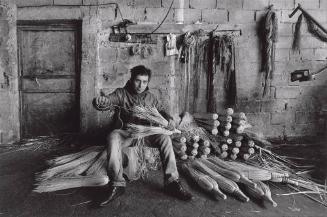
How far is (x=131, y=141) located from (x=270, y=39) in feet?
10.5

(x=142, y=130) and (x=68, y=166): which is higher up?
(x=142, y=130)

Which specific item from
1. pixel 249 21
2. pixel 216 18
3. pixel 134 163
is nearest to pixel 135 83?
pixel 134 163

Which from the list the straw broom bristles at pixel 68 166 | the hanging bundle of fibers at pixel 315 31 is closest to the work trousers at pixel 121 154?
the straw broom bristles at pixel 68 166

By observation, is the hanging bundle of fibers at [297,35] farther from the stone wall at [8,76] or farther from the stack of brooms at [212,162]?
the stone wall at [8,76]

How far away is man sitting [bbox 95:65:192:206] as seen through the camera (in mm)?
2879

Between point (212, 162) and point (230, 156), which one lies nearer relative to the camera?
point (212, 162)

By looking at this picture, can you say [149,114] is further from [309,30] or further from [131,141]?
[309,30]

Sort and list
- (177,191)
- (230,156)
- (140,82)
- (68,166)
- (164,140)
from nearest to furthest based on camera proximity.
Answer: (177,191)
(164,140)
(68,166)
(140,82)
(230,156)

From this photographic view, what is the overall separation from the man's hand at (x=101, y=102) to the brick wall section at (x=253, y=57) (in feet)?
5.21

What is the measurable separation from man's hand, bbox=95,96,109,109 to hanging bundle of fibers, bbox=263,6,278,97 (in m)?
3.08

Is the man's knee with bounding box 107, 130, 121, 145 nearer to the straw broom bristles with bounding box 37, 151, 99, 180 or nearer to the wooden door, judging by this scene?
the straw broom bristles with bounding box 37, 151, 99, 180

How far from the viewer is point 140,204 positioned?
108 inches

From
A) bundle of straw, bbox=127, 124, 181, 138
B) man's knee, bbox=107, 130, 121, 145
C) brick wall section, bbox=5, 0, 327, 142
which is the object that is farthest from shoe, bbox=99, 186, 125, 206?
brick wall section, bbox=5, 0, 327, 142

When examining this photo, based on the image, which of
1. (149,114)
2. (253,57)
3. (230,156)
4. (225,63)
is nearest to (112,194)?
(149,114)
